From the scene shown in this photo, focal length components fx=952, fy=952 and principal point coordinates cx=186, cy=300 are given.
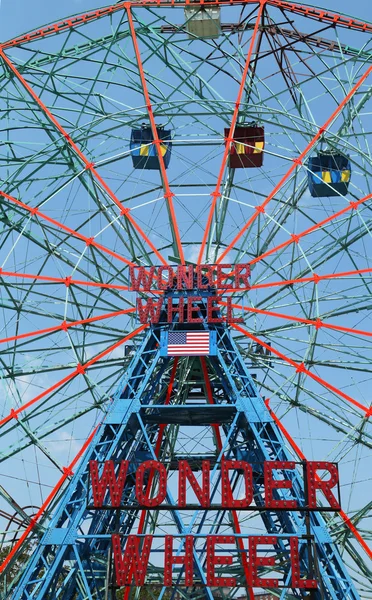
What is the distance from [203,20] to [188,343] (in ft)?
46.2

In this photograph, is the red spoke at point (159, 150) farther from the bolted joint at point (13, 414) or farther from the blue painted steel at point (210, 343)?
the bolted joint at point (13, 414)

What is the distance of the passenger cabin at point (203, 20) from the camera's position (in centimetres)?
4012

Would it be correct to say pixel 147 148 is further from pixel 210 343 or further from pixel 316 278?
pixel 316 278

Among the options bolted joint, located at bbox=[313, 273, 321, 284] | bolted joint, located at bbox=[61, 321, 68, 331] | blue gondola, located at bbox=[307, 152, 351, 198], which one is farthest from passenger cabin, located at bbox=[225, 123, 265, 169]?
bolted joint, located at bbox=[61, 321, 68, 331]

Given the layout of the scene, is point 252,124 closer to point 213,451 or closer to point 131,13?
point 131,13

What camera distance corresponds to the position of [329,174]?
129ft

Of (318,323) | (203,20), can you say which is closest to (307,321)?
(318,323)

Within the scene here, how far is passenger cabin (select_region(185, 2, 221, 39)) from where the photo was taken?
40.1m

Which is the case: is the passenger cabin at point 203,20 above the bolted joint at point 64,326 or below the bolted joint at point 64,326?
above

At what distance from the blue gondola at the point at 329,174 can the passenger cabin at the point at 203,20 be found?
7.01m

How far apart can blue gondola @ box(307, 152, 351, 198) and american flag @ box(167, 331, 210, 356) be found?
8051 millimetres

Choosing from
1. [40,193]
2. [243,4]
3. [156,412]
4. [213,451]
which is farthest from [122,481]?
[243,4]

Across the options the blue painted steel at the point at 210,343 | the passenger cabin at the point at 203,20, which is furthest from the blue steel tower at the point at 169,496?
the passenger cabin at the point at 203,20

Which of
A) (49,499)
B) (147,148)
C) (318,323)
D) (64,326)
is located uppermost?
(147,148)
